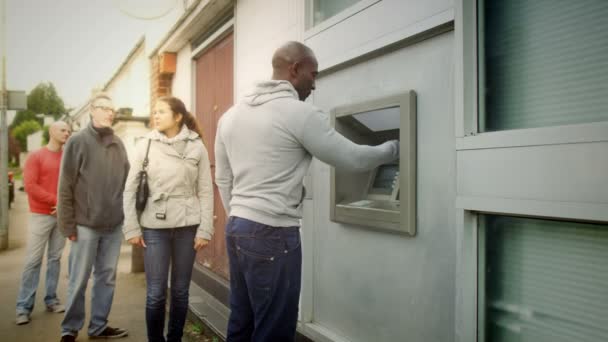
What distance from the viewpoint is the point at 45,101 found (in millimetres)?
83312

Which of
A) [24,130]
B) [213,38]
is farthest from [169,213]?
[24,130]

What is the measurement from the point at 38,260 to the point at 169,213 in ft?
7.09

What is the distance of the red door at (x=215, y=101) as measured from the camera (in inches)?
198

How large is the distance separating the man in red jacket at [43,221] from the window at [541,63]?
386 cm

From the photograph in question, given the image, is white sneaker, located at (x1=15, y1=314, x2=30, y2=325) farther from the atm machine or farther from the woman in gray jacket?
the atm machine

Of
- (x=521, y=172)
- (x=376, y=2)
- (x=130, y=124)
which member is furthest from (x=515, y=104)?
(x=130, y=124)

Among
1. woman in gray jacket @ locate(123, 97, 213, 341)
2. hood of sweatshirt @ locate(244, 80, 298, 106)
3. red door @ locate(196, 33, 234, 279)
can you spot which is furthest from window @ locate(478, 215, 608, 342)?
red door @ locate(196, 33, 234, 279)

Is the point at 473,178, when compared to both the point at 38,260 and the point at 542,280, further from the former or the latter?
the point at 38,260

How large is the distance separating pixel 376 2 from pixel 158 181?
5.40 feet

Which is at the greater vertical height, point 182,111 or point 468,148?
point 182,111

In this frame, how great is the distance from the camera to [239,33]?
4480 mm

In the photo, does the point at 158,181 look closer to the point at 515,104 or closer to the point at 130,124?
the point at 515,104

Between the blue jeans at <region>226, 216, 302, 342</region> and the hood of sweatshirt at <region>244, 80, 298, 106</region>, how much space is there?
0.49 m

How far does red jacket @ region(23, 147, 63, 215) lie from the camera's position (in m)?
4.52
